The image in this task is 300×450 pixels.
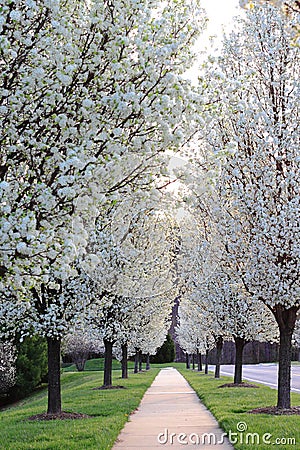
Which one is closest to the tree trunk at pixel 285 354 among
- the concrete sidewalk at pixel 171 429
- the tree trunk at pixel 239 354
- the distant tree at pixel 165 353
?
the concrete sidewalk at pixel 171 429

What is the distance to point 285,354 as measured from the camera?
40.0 ft

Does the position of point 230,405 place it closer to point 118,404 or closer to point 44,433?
point 118,404

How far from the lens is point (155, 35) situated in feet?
21.8

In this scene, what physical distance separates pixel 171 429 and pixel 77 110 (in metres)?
6.81

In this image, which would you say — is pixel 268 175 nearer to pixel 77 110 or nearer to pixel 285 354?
pixel 285 354

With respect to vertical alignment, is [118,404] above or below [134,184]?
below

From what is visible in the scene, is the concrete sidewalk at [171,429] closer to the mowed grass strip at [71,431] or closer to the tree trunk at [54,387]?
the mowed grass strip at [71,431]

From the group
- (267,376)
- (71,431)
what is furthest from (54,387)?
(267,376)

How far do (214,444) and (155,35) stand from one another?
20.5 ft

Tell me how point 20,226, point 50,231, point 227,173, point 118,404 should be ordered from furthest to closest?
point 118,404 → point 227,173 → point 50,231 → point 20,226

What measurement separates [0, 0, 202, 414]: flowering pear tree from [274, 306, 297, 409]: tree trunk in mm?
7053

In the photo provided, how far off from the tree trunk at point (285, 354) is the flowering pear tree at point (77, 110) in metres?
7.05

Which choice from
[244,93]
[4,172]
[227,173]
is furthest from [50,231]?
[244,93]

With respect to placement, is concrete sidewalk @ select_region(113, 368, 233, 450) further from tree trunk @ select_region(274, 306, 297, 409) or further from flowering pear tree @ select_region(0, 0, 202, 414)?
flowering pear tree @ select_region(0, 0, 202, 414)
